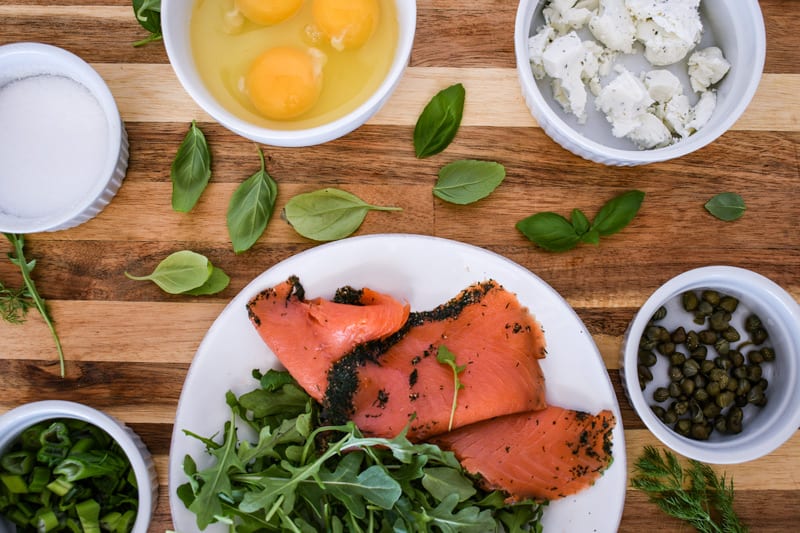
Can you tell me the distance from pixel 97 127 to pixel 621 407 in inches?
41.8

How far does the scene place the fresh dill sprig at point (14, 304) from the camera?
1.29 m

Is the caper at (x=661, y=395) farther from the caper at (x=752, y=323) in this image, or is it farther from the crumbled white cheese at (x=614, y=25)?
the crumbled white cheese at (x=614, y=25)

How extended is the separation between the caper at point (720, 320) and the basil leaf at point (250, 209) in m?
0.82

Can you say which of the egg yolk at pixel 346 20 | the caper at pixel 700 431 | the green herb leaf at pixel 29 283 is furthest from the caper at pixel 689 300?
the green herb leaf at pixel 29 283

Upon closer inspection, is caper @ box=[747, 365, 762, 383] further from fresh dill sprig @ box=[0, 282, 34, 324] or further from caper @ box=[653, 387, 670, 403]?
fresh dill sprig @ box=[0, 282, 34, 324]

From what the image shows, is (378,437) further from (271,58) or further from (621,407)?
(271,58)

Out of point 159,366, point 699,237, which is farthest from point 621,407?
point 159,366

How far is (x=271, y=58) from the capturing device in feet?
3.82

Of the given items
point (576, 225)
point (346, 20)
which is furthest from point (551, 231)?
point (346, 20)

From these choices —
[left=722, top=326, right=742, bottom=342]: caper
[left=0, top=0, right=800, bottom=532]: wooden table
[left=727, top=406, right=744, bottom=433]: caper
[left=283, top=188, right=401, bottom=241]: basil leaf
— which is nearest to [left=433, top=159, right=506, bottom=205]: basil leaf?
[left=0, top=0, right=800, bottom=532]: wooden table

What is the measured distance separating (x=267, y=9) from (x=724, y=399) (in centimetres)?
103

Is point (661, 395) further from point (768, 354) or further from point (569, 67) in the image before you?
point (569, 67)

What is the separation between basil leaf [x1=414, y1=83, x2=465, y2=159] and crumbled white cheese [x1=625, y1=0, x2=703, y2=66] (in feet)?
1.07

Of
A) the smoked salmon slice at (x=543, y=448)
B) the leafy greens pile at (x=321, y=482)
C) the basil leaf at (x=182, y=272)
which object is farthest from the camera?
the basil leaf at (x=182, y=272)
